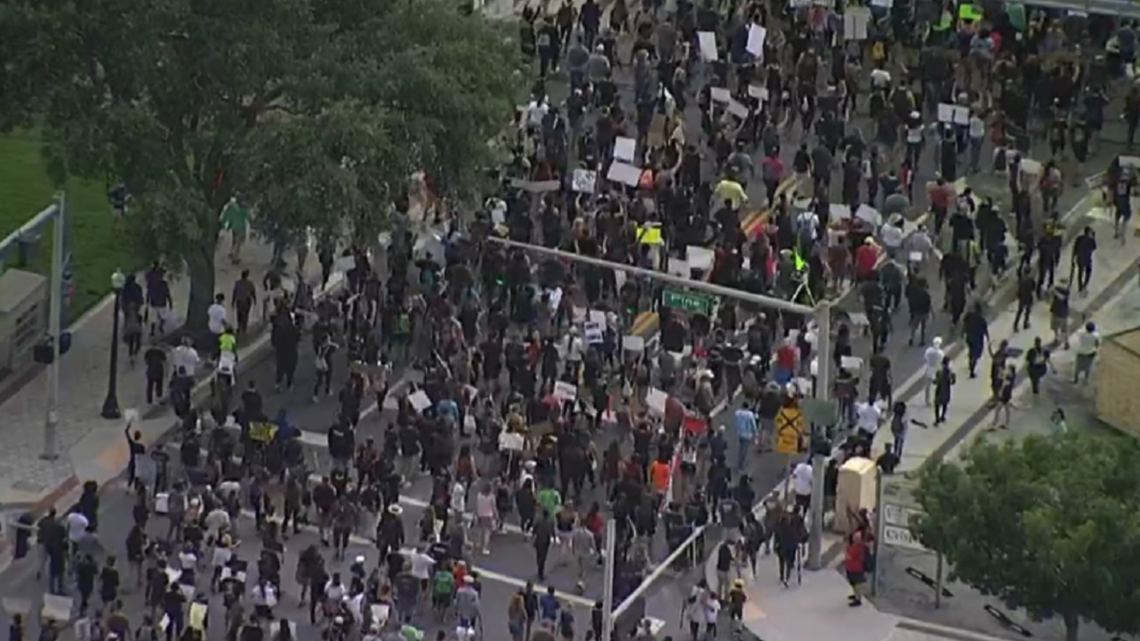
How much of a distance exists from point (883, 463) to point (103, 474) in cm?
1264

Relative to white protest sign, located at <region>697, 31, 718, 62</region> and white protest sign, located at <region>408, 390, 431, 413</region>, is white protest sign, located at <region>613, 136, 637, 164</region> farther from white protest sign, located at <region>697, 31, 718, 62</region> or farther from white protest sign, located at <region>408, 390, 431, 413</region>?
white protest sign, located at <region>408, 390, 431, 413</region>

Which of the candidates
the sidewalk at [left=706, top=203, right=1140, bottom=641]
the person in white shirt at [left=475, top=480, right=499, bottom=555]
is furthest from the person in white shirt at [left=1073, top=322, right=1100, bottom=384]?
Answer: the person in white shirt at [left=475, top=480, right=499, bottom=555]

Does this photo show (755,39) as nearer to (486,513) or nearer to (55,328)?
(486,513)

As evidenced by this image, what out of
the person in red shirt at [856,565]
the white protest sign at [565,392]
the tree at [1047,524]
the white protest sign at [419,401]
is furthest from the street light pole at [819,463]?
the white protest sign at [419,401]

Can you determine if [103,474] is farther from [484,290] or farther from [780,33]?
[780,33]

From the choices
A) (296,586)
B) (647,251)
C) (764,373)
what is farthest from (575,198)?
(296,586)

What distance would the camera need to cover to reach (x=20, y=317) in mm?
63188

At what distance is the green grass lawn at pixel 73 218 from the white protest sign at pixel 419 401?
663cm

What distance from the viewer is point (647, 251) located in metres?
64.6

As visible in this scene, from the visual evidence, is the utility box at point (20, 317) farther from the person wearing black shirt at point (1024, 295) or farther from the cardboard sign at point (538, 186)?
the person wearing black shirt at point (1024, 295)

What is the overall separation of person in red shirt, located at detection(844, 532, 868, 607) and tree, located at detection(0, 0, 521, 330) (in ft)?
32.8

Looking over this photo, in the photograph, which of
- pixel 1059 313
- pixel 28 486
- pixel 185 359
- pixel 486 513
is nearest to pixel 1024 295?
pixel 1059 313

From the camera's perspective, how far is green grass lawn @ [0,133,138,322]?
66250 mm

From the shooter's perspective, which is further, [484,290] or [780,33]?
[780,33]
